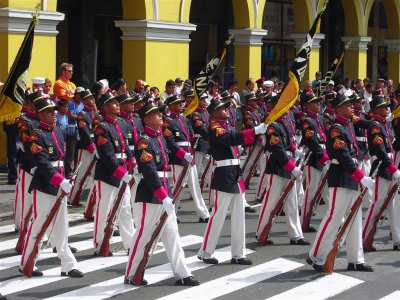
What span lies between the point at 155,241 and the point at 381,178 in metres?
3.52

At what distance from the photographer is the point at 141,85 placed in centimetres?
1689

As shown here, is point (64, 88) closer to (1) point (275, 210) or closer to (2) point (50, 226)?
(1) point (275, 210)

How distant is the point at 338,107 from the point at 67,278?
3.67 metres

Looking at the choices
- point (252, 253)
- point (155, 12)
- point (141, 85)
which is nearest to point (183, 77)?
point (155, 12)

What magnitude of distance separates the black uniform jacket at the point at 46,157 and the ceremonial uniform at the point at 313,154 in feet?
12.7

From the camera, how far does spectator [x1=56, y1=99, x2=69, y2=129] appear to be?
42.9ft

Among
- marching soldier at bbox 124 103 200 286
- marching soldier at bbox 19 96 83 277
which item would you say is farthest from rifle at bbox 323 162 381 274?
marching soldier at bbox 19 96 83 277

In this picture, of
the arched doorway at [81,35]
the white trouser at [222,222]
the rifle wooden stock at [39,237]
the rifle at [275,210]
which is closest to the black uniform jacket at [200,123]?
the rifle at [275,210]

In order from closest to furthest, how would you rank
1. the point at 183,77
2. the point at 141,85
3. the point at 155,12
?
the point at 141,85 → the point at 155,12 → the point at 183,77

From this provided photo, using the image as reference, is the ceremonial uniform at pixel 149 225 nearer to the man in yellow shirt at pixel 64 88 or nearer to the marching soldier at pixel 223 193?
the marching soldier at pixel 223 193

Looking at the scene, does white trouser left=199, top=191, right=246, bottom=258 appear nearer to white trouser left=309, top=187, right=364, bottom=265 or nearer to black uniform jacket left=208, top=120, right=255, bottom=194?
black uniform jacket left=208, top=120, right=255, bottom=194

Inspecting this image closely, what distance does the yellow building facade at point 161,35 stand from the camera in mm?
16297

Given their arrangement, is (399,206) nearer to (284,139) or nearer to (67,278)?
(284,139)

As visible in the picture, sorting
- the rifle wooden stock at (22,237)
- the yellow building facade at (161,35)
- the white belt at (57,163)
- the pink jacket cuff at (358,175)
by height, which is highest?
the yellow building facade at (161,35)
